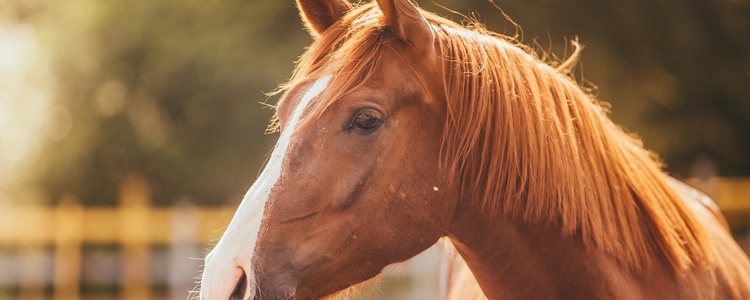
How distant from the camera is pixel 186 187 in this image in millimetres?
13031

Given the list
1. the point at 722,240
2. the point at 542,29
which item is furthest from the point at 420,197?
the point at 542,29

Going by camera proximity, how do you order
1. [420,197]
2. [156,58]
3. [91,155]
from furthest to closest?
[91,155]
[156,58]
[420,197]

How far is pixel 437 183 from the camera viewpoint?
2.30 m

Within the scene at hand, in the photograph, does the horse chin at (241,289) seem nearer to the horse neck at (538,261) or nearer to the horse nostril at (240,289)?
the horse nostril at (240,289)

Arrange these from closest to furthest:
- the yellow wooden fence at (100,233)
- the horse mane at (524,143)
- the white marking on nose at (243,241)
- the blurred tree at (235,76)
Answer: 1. the white marking on nose at (243,241)
2. the horse mane at (524,143)
3. the blurred tree at (235,76)
4. the yellow wooden fence at (100,233)

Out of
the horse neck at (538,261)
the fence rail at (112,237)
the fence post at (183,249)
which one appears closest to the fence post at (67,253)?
the fence rail at (112,237)

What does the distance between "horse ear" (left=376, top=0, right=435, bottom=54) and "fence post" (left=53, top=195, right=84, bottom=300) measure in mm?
11221

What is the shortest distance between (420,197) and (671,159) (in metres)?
9.18

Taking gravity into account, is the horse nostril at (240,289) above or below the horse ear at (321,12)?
below

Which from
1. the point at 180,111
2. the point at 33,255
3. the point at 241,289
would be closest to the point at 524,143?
the point at 241,289

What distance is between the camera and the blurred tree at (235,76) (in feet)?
33.8

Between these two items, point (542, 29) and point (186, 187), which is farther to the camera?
point (186, 187)

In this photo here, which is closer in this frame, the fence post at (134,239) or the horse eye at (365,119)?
the horse eye at (365,119)

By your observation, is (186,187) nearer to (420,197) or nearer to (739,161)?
(739,161)
